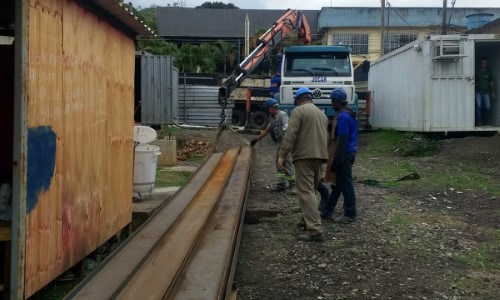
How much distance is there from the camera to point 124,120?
7430 mm

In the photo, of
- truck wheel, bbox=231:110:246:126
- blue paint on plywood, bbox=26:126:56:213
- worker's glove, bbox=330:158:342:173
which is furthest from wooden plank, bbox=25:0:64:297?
truck wheel, bbox=231:110:246:126

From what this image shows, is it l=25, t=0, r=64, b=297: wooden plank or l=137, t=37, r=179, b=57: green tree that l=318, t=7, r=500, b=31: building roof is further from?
l=25, t=0, r=64, b=297: wooden plank

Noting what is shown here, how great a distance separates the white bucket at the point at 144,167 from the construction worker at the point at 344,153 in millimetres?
2719

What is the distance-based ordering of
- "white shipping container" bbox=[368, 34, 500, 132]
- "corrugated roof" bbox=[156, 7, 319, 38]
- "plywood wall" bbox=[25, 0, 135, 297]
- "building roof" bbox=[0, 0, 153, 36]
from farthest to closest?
"corrugated roof" bbox=[156, 7, 319, 38] → "white shipping container" bbox=[368, 34, 500, 132] → "building roof" bbox=[0, 0, 153, 36] → "plywood wall" bbox=[25, 0, 135, 297]

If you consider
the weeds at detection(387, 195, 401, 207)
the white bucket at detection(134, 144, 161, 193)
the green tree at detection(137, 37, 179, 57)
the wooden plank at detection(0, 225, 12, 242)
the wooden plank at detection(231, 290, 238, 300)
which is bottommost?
the wooden plank at detection(231, 290, 238, 300)

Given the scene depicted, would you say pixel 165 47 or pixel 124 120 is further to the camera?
pixel 165 47

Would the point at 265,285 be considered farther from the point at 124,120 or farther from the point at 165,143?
the point at 165,143

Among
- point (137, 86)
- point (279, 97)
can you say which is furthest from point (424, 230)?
point (137, 86)

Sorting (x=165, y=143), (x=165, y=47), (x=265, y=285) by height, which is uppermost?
(x=165, y=47)

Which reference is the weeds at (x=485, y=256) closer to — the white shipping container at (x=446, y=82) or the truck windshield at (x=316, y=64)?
the white shipping container at (x=446, y=82)

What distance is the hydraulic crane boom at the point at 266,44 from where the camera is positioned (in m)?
20.4

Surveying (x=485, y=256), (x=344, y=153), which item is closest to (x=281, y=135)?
(x=344, y=153)

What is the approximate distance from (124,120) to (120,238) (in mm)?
1551

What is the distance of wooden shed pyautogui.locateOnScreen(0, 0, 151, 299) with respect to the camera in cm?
430
